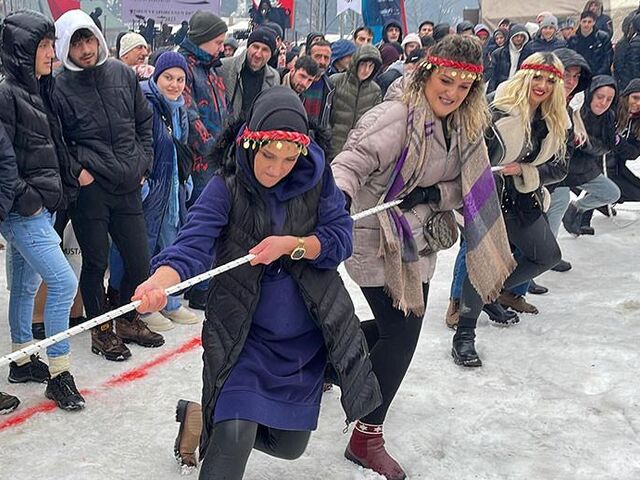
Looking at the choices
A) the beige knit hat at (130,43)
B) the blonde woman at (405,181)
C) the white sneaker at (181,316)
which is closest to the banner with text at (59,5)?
the beige knit hat at (130,43)

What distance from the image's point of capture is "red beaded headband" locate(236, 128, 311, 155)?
7.57ft

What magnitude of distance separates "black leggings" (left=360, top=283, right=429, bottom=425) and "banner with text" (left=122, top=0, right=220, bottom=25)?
11300 mm

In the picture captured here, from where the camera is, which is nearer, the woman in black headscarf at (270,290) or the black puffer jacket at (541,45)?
the woman in black headscarf at (270,290)

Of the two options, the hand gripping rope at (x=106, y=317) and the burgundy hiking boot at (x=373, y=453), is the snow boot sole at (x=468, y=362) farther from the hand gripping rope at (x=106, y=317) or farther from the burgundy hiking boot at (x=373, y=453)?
the hand gripping rope at (x=106, y=317)

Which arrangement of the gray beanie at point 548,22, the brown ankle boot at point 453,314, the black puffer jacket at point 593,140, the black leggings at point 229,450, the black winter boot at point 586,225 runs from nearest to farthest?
the black leggings at point 229,450 → the brown ankle boot at point 453,314 → the black puffer jacket at point 593,140 → the black winter boot at point 586,225 → the gray beanie at point 548,22

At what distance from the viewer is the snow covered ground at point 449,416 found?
3131 millimetres

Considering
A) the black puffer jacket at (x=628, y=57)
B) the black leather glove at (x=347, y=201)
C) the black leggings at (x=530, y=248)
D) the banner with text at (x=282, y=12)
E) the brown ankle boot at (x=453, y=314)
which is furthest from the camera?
A: the banner with text at (x=282, y=12)

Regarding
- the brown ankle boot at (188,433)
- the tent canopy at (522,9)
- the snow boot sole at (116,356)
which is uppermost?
the tent canopy at (522,9)

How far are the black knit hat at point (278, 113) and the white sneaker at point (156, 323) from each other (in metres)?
2.64

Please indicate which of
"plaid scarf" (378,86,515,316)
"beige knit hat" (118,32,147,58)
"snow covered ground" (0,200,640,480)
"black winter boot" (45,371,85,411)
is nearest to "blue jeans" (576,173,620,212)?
"snow covered ground" (0,200,640,480)

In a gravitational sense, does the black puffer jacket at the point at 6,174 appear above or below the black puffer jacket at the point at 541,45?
below

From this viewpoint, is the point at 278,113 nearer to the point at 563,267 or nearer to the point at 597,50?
the point at 563,267

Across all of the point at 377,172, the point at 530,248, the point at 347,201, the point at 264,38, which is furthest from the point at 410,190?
the point at 264,38

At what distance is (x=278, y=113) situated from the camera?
2330 mm
